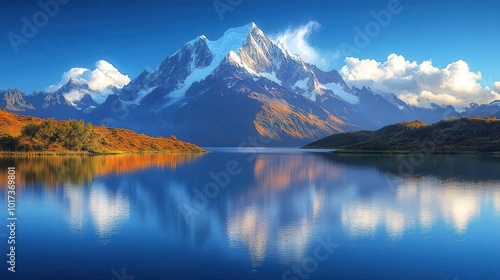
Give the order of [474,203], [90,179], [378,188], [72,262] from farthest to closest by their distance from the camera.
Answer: [90,179], [378,188], [474,203], [72,262]

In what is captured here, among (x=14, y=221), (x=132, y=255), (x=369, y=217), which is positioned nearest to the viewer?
(x=132, y=255)

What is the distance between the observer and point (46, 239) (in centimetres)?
3312

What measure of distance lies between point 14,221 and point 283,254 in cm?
2747

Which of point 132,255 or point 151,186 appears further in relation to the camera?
point 151,186

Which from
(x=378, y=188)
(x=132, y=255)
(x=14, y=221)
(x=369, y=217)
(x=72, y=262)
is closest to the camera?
(x=72, y=262)

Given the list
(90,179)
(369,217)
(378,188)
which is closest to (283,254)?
(369,217)

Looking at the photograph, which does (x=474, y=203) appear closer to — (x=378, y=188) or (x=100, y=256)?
(x=378, y=188)

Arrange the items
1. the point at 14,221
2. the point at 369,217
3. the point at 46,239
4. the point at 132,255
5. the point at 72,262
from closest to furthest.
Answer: the point at 72,262
the point at 132,255
the point at 46,239
the point at 14,221
the point at 369,217

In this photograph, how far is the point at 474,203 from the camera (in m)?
51.3

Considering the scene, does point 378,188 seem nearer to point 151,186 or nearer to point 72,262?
point 151,186

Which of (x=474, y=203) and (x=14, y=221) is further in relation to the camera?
(x=474, y=203)

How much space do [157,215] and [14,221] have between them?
13807 millimetres

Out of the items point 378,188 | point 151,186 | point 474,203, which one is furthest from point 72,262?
point 378,188

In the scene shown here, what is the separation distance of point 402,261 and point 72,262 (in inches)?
914
